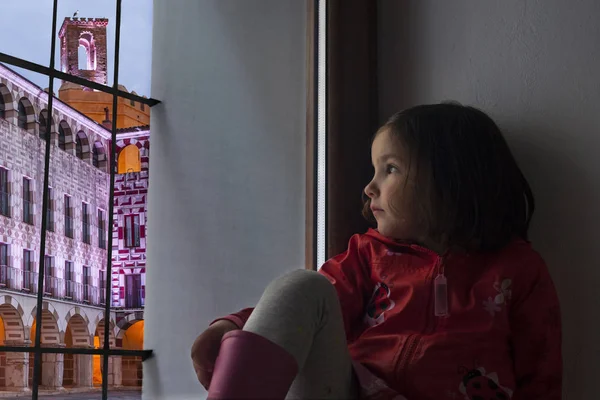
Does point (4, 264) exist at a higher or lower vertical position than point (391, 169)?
lower

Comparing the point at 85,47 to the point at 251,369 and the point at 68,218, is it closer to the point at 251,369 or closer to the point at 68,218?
the point at 68,218

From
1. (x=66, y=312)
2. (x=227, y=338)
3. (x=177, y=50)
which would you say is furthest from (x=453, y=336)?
(x=177, y=50)

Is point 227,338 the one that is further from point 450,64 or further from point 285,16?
point 285,16

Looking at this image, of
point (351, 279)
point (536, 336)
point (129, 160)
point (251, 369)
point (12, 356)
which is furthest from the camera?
point (129, 160)

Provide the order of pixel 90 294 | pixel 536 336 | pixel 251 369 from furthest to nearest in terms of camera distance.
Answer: pixel 90 294, pixel 536 336, pixel 251 369

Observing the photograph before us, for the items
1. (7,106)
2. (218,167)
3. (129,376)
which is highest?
(7,106)

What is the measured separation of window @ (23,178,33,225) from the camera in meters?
1.51

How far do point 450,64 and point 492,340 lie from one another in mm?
537

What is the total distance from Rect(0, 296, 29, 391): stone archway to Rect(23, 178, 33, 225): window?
174 mm

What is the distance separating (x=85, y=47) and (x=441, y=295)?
112 centimetres

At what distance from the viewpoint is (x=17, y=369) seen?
4.77 feet

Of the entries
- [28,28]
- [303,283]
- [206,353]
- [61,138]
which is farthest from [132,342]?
[303,283]

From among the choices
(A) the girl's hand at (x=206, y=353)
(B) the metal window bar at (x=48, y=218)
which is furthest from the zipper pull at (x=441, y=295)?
(B) the metal window bar at (x=48, y=218)

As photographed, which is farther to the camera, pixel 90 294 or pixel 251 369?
pixel 90 294
